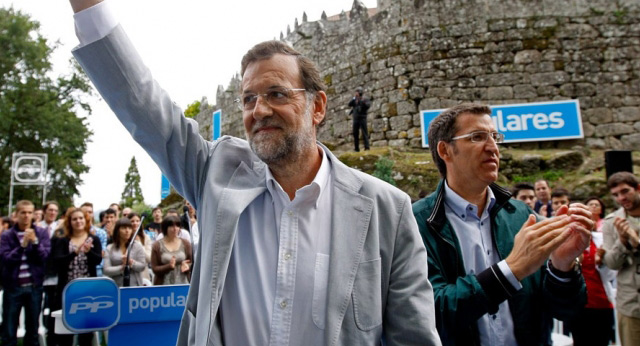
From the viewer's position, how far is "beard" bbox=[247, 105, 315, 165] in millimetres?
1708

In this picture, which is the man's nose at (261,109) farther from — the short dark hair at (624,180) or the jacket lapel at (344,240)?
the short dark hair at (624,180)

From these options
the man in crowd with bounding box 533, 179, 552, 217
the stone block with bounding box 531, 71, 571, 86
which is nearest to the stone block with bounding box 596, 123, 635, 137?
the stone block with bounding box 531, 71, 571, 86

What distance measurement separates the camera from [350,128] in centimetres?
1429

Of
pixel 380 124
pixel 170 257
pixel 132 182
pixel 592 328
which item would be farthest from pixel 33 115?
pixel 132 182

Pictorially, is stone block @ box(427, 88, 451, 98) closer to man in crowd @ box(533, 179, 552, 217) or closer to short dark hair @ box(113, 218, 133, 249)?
man in crowd @ box(533, 179, 552, 217)

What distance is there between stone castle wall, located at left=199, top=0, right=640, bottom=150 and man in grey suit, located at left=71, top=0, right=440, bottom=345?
11.4 m

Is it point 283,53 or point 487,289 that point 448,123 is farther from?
point 283,53

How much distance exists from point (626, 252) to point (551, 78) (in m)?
9.48

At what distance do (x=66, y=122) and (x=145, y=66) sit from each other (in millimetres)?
28918

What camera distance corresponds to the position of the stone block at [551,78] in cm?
1241

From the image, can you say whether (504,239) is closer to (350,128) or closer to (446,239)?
(446,239)

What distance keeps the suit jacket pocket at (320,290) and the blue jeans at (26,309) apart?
5894mm

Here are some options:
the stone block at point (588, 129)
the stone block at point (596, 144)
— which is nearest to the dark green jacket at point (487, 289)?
the stone block at point (596, 144)

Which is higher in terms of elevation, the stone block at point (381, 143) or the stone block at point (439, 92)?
the stone block at point (439, 92)
